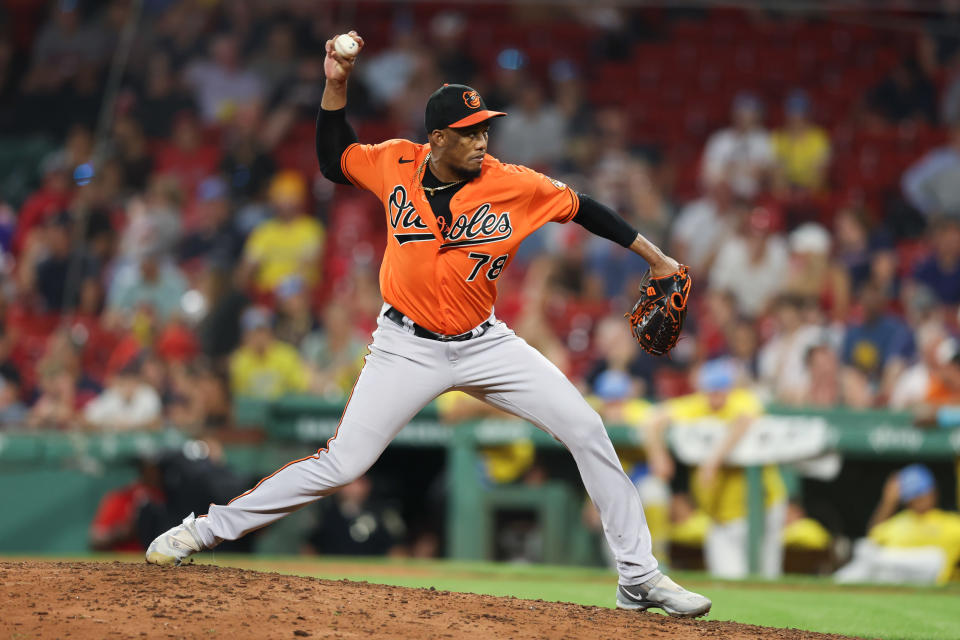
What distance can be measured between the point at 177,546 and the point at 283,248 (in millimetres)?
6989

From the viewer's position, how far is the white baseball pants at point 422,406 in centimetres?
421

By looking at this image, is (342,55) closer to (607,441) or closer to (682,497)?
(607,441)

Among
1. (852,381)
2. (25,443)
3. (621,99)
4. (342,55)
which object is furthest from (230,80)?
(342,55)

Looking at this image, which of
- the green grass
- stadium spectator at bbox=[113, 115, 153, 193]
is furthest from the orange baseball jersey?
stadium spectator at bbox=[113, 115, 153, 193]

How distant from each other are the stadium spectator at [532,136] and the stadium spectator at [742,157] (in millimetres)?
1384

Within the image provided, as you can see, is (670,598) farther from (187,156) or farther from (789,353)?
(187,156)

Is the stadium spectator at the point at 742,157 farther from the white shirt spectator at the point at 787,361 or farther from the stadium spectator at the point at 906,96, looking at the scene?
the white shirt spectator at the point at 787,361

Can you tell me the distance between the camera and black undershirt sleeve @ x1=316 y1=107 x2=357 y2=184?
14.6 ft

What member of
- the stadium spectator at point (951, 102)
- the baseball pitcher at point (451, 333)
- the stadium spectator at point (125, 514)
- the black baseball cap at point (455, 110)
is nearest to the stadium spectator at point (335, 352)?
the stadium spectator at point (125, 514)

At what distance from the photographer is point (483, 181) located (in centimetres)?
428

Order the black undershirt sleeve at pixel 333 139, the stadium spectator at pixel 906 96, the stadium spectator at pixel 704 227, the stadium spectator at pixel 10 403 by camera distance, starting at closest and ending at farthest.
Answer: the black undershirt sleeve at pixel 333 139 < the stadium spectator at pixel 10 403 < the stadium spectator at pixel 704 227 < the stadium spectator at pixel 906 96

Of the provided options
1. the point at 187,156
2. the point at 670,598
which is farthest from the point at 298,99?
the point at 670,598

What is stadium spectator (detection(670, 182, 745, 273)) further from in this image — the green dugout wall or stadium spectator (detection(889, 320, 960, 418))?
the green dugout wall

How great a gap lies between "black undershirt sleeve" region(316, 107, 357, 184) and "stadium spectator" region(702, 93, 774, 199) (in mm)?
7059
